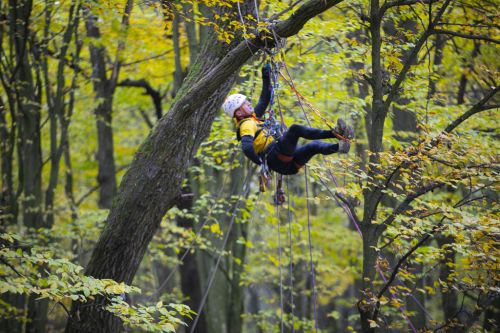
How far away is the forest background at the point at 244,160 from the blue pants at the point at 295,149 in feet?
1.53

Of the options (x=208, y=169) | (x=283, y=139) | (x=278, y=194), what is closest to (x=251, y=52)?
(x=283, y=139)

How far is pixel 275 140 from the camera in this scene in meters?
4.96

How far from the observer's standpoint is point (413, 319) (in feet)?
32.2

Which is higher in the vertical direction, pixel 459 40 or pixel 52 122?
pixel 459 40

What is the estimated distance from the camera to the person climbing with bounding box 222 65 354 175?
13.9 ft

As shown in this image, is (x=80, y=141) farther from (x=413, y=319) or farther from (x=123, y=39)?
(x=413, y=319)

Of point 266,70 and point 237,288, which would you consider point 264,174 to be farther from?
point 237,288

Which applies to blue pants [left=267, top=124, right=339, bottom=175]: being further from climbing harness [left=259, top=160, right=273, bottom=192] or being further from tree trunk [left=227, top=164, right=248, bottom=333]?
tree trunk [left=227, top=164, right=248, bottom=333]

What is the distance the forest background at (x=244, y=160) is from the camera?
5.11m

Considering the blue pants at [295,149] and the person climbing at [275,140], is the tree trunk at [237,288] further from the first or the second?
the blue pants at [295,149]

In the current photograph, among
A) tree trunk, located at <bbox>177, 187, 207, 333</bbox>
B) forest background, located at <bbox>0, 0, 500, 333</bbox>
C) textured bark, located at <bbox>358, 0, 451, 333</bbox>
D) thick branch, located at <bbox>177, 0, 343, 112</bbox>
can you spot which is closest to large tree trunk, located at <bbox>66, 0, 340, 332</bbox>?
forest background, located at <bbox>0, 0, 500, 333</bbox>

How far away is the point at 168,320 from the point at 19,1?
788cm

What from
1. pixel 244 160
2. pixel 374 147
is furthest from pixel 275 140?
pixel 244 160

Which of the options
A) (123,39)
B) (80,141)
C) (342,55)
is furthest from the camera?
(80,141)
